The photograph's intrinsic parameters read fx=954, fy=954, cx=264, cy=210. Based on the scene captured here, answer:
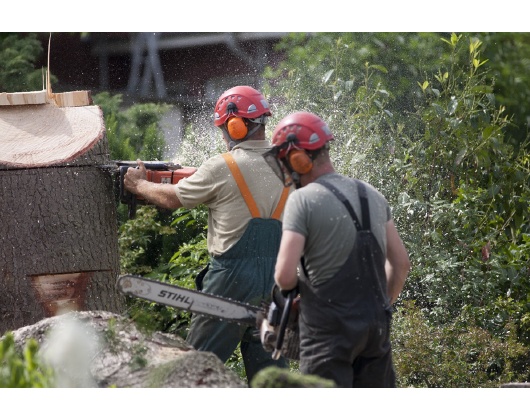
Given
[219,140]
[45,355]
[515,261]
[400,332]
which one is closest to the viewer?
[45,355]

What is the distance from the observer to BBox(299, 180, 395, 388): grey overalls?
4062mm

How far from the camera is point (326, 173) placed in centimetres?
423

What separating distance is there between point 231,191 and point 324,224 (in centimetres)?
115

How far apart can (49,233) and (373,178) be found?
253cm

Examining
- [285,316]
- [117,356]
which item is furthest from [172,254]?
[285,316]

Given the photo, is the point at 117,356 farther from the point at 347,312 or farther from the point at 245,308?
the point at 347,312

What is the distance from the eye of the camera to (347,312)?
4.06m

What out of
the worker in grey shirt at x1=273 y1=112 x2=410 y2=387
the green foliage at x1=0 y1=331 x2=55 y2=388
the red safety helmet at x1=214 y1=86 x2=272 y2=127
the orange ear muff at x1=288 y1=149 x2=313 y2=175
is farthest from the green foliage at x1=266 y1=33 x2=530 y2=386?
the green foliage at x1=0 y1=331 x2=55 y2=388

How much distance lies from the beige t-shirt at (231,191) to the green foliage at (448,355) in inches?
58.8

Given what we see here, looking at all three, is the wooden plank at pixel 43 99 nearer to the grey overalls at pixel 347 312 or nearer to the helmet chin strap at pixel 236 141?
the helmet chin strap at pixel 236 141

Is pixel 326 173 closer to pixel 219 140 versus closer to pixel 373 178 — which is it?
pixel 373 178

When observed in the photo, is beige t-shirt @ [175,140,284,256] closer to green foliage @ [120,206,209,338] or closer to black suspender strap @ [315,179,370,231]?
black suspender strap @ [315,179,370,231]
